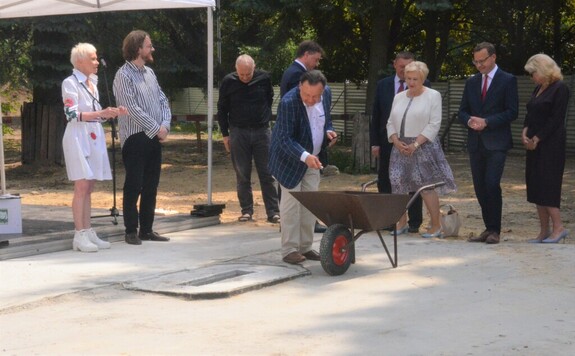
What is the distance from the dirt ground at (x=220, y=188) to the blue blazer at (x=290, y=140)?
279 centimetres

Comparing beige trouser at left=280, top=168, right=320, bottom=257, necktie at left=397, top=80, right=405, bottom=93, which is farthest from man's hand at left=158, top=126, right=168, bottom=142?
necktie at left=397, top=80, right=405, bottom=93

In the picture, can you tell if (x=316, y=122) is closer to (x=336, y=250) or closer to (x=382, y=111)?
(x=336, y=250)

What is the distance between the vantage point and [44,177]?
2012cm

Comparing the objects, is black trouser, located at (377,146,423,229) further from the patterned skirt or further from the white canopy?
the white canopy

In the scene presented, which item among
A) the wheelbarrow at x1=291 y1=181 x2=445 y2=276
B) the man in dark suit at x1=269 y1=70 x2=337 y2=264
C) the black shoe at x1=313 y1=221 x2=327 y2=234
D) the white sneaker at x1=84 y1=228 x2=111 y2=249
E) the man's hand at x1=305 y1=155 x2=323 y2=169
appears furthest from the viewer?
the black shoe at x1=313 y1=221 x2=327 y2=234

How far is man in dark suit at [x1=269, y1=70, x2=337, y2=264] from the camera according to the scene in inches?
351

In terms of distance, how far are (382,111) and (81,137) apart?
3.17 m

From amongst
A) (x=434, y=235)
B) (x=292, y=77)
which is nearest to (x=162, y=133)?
(x=292, y=77)

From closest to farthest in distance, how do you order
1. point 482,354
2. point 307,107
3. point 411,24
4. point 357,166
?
point 482,354 → point 307,107 → point 357,166 → point 411,24

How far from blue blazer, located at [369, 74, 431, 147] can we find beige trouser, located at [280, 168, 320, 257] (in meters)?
2.04

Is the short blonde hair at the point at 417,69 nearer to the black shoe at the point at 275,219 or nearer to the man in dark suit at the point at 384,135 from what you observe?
the man in dark suit at the point at 384,135

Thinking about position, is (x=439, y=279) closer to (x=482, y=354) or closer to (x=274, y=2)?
(x=482, y=354)

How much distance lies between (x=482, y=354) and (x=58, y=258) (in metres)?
4.65

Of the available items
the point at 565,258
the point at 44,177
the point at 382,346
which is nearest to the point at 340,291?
the point at 382,346
